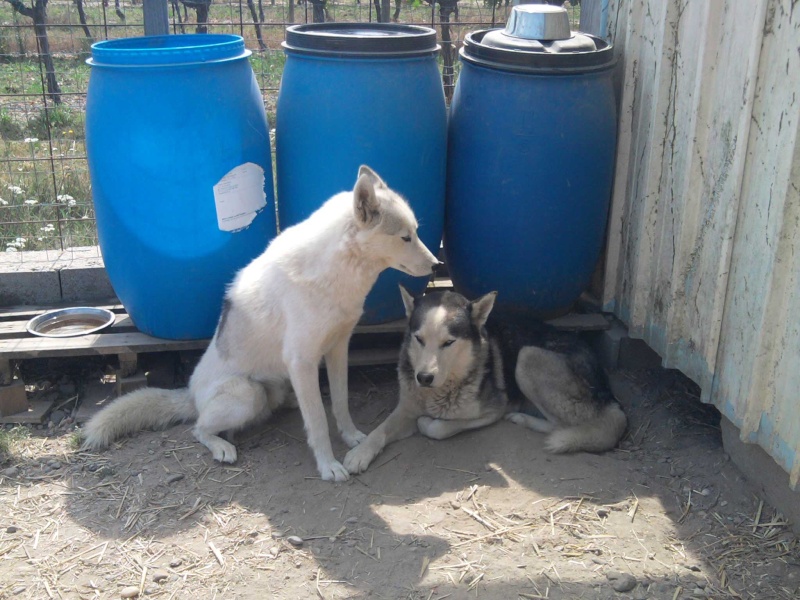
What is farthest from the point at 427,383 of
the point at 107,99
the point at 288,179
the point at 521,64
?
the point at 107,99

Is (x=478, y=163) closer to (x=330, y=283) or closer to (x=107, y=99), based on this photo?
(x=330, y=283)

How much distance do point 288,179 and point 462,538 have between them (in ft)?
7.34

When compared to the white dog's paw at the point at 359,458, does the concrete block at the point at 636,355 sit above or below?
above

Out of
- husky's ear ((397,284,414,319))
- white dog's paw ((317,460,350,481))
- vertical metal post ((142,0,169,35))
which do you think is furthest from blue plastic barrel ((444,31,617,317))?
vertical metal post ((142,0,169,35))

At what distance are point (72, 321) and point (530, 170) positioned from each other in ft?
9.70

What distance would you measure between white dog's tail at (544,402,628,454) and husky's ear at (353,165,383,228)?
1.46m

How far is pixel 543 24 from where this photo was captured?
169 inches

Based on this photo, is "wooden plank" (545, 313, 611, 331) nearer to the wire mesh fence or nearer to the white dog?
the white dog

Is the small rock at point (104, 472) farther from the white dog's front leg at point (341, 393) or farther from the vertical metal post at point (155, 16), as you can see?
the vertical metal post at point (155, 16)

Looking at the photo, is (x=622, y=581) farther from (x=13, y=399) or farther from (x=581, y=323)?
(x=13, y=399)

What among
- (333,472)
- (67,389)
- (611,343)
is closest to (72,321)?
(67,389)

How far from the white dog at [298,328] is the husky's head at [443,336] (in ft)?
1.13

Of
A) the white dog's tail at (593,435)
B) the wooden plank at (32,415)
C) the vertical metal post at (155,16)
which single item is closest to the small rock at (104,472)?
the wooden plank at (32,415)

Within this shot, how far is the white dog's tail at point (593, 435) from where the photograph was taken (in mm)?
3920
